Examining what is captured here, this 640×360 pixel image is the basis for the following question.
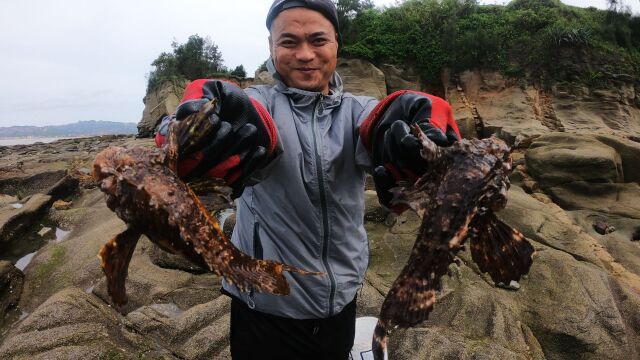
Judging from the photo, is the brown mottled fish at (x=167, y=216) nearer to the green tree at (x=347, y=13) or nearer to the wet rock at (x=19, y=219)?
the wet rock at (x=19, y=219)

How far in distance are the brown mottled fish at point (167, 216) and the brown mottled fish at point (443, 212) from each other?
1.59 ft

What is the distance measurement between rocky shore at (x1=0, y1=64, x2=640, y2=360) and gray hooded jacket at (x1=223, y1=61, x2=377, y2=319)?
845 mm

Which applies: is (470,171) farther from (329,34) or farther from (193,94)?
(193,94)

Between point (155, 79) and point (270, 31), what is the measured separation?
26.7 meters

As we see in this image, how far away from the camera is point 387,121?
89.4 inches

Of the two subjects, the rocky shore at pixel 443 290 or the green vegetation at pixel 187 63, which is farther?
the green vegetation at pixel 187 63

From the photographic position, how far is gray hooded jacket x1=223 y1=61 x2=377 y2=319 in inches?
96.7

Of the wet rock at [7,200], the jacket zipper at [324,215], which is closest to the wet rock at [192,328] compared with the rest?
the jacket zipper at [324,215]

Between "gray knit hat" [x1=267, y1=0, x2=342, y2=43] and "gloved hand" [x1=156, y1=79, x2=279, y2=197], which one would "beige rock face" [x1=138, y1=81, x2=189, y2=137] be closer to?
"gray knit hat" [x1=267, y1=0, x2=342, y2=43]

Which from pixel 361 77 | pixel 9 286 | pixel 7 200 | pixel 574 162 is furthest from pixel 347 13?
pixel 9 286

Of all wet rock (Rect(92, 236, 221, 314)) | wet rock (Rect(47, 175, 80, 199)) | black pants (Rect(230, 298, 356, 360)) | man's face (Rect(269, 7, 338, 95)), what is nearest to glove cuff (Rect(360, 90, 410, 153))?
man's face (Rect(269, 7, 338, 95))

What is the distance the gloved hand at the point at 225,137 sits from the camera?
207 cm

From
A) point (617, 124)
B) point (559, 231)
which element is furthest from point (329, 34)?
point (617, 124)

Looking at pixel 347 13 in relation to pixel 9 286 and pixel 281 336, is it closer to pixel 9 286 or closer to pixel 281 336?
pixel 9 286
